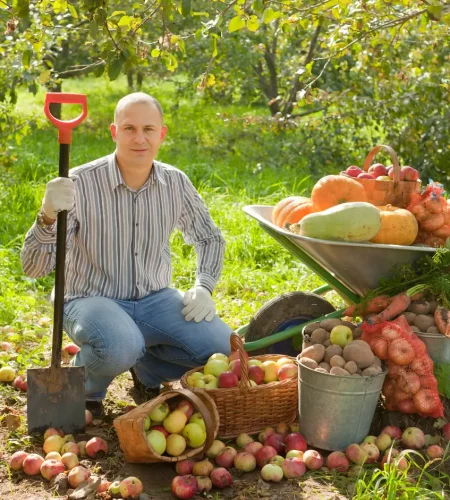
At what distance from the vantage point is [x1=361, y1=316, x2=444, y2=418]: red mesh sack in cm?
317

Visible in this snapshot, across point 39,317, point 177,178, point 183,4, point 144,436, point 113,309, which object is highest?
point 183,4

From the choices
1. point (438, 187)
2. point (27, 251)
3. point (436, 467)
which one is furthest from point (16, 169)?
point (436, 467)

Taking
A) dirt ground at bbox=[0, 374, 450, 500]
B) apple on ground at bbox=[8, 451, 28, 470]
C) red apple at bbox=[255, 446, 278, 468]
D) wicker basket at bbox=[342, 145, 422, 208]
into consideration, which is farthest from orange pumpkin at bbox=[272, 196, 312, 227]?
apple on ground at bbox=[8, 451, 28, 470]

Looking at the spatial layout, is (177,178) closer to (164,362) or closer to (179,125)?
(164,362)

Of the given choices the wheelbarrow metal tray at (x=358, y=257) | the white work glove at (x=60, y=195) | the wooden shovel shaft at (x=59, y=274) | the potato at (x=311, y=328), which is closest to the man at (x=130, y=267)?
the wooden shovel shaft at (x=59, y=274)

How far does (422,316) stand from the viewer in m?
3.32

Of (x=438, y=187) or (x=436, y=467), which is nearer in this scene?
(x=436, y=467)

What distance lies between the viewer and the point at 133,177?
3635 millimetres

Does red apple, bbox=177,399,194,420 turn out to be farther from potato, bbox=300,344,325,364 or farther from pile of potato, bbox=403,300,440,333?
pile of potato, bbox=403,300,440,333

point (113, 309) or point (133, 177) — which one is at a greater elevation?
point (133, 177)

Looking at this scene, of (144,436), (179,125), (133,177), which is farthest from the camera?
(179,125)

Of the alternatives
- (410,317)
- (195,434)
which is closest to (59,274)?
(195,434)

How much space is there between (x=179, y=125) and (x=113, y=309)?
783 centimetres

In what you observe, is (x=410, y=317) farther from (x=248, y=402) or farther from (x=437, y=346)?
(x=248, y=402)
